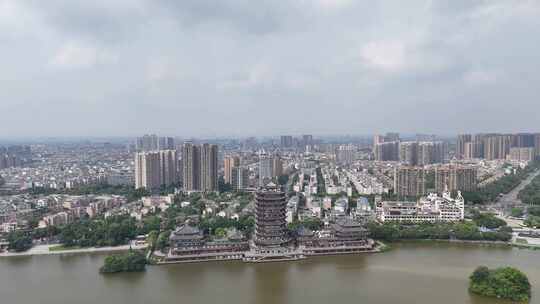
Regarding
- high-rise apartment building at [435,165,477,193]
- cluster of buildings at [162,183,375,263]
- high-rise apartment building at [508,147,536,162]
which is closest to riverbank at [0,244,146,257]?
cluster of buildings at [162,183,375,263]

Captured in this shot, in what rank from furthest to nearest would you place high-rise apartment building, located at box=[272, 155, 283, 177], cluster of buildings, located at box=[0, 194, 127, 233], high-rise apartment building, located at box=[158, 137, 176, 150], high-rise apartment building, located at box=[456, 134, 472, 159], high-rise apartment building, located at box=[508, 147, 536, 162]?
high-rise apartment building, located at box=[158, 137, 176, 150] < high-rise apartment building, located at box=[456, 134, 472, 159] < high-rise apartment building, located at box=[508, 147, 536, 162] < high-rise apartment building, located at box=[272, 155, 283, 177] < cluster of buildings, located at box=[0, 194, 127, 233]

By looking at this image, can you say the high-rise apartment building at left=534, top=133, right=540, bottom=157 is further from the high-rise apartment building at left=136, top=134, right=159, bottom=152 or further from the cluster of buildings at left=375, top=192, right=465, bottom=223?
the high-rise apartment building at left=136, top=134, right=159, bottom=152

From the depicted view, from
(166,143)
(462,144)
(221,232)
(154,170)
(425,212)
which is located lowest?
(221,232)

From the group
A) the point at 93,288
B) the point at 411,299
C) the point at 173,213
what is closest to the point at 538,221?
the point at 411,299

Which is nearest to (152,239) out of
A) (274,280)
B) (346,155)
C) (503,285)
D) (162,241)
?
(162,241)

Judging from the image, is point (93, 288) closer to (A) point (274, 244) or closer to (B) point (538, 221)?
(A) point (274, 244)

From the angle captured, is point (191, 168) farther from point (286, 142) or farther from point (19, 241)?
point (286, 142)

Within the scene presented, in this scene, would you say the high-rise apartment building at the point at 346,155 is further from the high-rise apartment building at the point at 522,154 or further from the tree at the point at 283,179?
the tree at the point at 283,179
